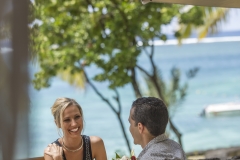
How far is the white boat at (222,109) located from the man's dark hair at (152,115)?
1071 inches

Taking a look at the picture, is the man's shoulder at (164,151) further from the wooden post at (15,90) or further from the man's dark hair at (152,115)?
the wooden post at (15,90)

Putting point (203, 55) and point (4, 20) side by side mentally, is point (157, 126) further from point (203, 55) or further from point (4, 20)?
point (203, 55)

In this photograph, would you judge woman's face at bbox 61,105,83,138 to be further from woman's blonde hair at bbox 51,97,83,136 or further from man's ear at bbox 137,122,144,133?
man's ear at bbox 137,122,144,133

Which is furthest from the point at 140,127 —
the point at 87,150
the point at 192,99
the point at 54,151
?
the point at 192,99

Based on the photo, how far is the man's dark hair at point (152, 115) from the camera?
2.67 m

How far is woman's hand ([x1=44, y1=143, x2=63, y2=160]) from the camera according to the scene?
10.3ft

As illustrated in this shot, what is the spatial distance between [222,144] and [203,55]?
1040 cm

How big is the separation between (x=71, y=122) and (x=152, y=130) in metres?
0.83

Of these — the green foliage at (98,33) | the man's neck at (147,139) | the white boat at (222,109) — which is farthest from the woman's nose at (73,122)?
the white boat at (222,109)

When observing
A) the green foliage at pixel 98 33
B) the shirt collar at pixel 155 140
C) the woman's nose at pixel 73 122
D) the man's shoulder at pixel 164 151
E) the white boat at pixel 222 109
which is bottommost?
the man's shoulder at pixel 164 151

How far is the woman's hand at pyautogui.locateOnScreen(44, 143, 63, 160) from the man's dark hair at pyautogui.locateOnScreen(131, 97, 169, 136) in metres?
0.67

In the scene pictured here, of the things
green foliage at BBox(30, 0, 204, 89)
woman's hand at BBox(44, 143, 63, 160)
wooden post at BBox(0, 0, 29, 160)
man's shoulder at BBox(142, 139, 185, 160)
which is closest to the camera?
wooden post at BBox(0, 0, 29, 160)

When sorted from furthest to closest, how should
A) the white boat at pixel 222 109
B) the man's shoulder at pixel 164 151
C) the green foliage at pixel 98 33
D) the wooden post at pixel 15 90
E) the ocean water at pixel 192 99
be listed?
the white boat at pixel 222 109, the ocean water at pixel 192 99, the green foliage at pixel 98 33, the man's shoulder at pixel 164 151, the wooden post at pixel 15 90

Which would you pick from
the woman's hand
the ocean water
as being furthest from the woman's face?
the ocean water
